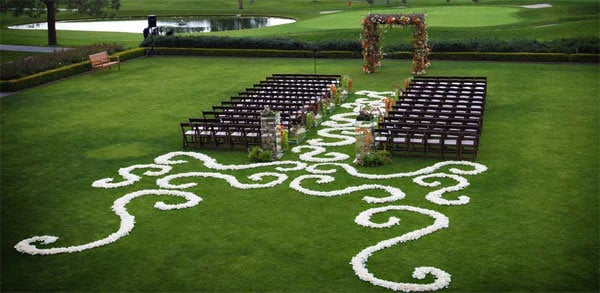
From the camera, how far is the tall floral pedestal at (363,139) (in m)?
22.1

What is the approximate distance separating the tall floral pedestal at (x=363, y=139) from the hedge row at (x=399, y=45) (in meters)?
24.4

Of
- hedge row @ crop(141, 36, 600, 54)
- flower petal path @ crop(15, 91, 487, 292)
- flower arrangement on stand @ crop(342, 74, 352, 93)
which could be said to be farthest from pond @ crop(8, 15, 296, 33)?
flower petal path @ crop(15, 91, 487, 292)

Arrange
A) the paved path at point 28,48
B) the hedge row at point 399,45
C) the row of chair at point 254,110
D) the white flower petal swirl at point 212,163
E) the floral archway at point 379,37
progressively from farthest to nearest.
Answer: the paved path at point 28,48 → the hedge row at point 399,45 → the floral archway at point 379,37 → the row of chair at point 254,110 → the white flower petal swirl at point 212,163

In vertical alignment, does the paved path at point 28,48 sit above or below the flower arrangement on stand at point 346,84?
above

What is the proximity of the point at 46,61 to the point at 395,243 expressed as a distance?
33223 mm

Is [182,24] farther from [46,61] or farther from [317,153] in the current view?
[317,153]

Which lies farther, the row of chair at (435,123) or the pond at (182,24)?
the pond at (182,24)

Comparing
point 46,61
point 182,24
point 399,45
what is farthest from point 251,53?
point 182,24

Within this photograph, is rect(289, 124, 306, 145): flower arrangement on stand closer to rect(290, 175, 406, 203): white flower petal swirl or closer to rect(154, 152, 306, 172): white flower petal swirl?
rect(154, 152, 306, 172): white flower petal swirl

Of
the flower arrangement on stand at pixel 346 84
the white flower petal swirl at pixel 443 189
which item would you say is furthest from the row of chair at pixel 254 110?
the white flower petal swirl at pixel 443 189

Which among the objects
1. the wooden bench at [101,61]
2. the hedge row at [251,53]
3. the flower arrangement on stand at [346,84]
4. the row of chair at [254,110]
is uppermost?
the hedge row at [251,53]

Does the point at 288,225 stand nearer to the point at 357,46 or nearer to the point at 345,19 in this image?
the point at 357,46

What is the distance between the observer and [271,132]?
23266mm

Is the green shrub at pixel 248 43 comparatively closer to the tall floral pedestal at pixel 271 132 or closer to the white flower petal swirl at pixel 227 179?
the tall floral pedestal at pixel 271 132
